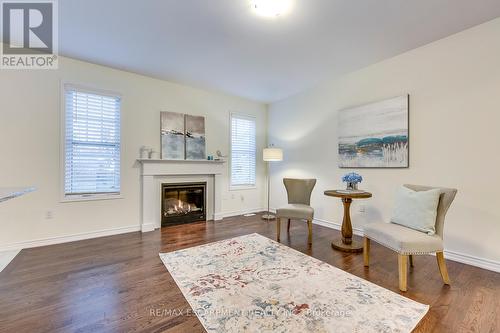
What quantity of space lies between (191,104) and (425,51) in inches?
152

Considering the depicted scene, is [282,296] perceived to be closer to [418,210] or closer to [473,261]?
[418,210]

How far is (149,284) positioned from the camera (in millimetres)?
2150

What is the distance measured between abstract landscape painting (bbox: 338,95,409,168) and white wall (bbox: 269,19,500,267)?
106 millimetres

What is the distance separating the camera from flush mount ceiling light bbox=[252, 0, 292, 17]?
2.21 meters

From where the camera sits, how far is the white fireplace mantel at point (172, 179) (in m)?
3.92

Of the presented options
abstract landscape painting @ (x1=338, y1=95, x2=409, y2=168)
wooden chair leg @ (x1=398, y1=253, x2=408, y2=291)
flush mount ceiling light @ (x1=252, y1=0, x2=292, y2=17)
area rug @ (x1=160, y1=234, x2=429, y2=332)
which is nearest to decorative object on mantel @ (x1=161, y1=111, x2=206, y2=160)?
area rug @ (x1=160, y1=234, x2=429, y2=332)

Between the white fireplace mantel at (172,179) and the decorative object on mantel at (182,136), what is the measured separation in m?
0.17

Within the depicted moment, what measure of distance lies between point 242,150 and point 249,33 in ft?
9.42

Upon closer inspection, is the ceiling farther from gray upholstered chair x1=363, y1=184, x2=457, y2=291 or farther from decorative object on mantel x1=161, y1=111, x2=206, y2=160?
gray upholstered chair x1=363, y1=184, x2=457, y2=291

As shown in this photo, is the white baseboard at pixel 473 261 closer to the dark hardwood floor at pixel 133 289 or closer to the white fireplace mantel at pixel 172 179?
the dark hardwood floor at pixel 133 289

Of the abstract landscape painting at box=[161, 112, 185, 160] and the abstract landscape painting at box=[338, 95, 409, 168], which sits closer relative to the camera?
the abstract landscape painting at box=[338, 95, 409, 168]

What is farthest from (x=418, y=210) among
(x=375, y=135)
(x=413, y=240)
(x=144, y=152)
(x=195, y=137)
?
(x=144, y=152)

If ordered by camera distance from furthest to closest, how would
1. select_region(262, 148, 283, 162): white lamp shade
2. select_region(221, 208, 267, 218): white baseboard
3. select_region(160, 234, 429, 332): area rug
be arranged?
select_region(221, 208, 267, 218): white baseboard
select_region(262, 148, 283, 162): white lamp shade
select_region(160, 234, 429, 332): area rug

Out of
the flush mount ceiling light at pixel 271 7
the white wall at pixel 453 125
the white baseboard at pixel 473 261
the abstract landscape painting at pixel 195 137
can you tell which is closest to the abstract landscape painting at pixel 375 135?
the white wall at pixel 453 125
